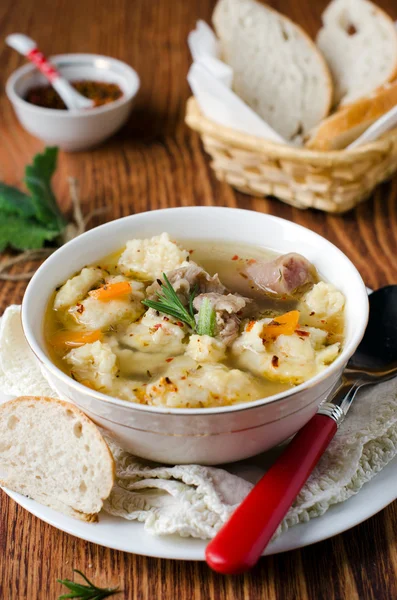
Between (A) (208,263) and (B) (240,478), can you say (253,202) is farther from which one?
(B) (240,478)

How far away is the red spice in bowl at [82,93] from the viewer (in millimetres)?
4434

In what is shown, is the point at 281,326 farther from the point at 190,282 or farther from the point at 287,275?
the point at 190,282

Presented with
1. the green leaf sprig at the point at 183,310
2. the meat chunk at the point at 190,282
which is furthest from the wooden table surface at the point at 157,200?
the meat chunk at the point at 190,282

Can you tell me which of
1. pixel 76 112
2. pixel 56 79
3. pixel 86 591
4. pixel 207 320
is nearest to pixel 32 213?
pixel 76 112

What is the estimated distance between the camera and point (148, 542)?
1824 mm

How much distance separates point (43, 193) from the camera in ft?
11.5

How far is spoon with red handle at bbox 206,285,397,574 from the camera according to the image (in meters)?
1.64

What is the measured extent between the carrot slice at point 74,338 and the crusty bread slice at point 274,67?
7.07 ft

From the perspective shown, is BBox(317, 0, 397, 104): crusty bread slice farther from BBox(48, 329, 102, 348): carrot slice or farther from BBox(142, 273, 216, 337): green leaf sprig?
BBox(48, 329, 102, 348): carrot slice

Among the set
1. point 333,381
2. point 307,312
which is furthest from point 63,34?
point 333,381

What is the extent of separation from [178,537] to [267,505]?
0.86 feet

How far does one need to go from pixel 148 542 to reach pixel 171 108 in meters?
3.63

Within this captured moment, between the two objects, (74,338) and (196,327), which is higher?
(196,327)

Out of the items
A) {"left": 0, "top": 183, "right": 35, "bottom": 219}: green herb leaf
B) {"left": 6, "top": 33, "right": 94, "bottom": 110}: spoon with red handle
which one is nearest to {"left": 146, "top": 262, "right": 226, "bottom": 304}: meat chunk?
{"left": 0, "top": 183, "right": 35, "bottom": 219}: green herb leaf
